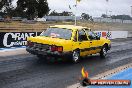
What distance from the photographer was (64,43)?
1296 cm

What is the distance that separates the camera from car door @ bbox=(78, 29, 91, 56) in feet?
46.4

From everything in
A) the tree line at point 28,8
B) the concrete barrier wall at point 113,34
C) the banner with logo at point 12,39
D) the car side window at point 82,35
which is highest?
the tree line at point 28,8

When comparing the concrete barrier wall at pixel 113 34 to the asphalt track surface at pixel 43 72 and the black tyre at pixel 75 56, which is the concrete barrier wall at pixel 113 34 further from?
the asphalt track surface at pixel 43 72

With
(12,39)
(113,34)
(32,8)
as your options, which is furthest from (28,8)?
(12,39)

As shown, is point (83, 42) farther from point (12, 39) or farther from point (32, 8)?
point (32, 8)

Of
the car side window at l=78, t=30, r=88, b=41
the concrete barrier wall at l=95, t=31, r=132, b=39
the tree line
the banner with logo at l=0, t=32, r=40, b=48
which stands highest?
the tree line

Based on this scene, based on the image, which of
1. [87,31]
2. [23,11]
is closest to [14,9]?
[23,11]

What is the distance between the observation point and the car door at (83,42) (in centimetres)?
1414

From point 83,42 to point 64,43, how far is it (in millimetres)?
1615

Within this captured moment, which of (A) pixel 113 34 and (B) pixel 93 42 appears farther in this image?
(A) pixel 113 34

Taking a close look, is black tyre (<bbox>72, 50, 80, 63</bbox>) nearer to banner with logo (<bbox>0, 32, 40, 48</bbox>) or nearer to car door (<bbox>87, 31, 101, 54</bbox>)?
car door (<bbox>87, 31, 101, 54</bbox>)

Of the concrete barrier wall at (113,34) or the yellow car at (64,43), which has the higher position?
the yellow car at (64,43)

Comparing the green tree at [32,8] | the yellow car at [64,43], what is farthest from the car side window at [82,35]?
the green tree at [32,8]

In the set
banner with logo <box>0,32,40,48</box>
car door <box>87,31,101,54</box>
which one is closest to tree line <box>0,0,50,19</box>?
banner with logo <box>0,32,40,48</box>
